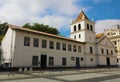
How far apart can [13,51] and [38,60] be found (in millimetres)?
5117

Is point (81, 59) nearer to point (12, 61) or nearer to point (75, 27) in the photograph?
point (75, 27)

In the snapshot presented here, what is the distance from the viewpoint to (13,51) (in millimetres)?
23141

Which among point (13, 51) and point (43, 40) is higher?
point (43, 40)

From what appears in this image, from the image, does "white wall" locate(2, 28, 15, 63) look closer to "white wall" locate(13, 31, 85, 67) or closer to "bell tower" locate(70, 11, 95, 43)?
"white wall" locate(13, 31, 85, 67)

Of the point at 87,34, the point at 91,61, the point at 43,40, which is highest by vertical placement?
the point at 87,34

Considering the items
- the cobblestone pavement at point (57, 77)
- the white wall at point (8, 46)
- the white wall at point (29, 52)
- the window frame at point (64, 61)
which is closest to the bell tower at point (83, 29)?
the white wall at point (29, 52)

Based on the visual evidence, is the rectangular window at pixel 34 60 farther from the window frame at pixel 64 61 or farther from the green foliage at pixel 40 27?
the green foliage at pixel 40 27

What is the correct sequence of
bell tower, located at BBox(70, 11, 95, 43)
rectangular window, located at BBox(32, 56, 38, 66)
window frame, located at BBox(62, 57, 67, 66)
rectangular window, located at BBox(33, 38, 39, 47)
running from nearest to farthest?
1. rectangular window, located at BBox(32, 56, 38, 66)
2. rectangular window, located at BBox(33, 38, 39, 47)
3. window frame, located at BBox(62, 57, 67, 66)
4. bell tower, located at BBox(70, 11, 95, 43)

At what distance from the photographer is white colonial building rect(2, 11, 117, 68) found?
24.1 meters

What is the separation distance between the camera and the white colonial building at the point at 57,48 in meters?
24.1

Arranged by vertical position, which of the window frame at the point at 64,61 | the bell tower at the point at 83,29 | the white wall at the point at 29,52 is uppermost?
the bell tower at the point at 83,29

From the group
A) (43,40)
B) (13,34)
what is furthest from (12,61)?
(43,40)

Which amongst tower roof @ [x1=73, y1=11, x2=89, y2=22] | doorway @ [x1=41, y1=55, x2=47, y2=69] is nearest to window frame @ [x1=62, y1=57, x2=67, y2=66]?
doorway @ [x1=41, y1=55, x2=47, y2=69]

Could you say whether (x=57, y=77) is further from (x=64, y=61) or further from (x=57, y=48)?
(x=64, y=61)
